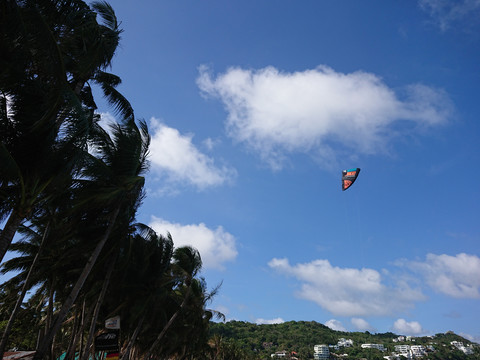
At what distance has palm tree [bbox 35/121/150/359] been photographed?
12227 mm

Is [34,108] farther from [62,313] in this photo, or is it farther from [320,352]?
[320,352]

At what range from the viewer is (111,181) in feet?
42.6

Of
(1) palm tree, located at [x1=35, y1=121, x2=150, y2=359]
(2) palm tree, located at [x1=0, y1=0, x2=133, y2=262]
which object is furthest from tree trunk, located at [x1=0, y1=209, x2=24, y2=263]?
(1) palm tree, located at [x1=35, y1=121, x2=150, y2=359]

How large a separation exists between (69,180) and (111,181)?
244 centimetres

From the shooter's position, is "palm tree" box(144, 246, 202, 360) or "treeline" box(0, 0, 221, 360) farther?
"palm tree" box(144, 246, 202, 360)

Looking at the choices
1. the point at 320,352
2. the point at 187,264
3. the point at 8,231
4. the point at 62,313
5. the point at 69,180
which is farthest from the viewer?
the point at 320,352

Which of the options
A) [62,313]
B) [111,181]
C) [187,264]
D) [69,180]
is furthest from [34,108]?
[187,264]

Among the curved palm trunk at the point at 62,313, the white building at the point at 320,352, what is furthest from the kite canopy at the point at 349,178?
the white building at the point at 320,352

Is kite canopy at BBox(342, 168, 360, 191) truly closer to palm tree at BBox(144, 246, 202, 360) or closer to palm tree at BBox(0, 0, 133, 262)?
palm tree at BBox(144, 246, 202, 360)

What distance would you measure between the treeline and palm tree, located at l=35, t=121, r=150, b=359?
41 mm

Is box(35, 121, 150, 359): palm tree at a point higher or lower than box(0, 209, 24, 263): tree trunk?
higher

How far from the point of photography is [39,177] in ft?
29.6

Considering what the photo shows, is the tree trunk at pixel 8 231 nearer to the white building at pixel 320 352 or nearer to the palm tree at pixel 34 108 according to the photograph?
the palm tree at pixel 34 108

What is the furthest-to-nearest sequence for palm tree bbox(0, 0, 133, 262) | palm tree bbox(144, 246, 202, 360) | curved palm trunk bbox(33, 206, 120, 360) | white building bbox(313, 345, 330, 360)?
white building bbox(313, 345, 330, 360), palm tree bbox(144, 246, 202, 360), curved palm trunk bbox(33, 206, 120, 360), palm tree bbox(0, 0, 133, 262)
